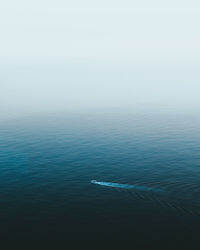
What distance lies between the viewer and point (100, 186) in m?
92.7

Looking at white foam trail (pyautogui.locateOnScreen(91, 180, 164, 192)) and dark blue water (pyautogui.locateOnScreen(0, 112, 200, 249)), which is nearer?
dark blue water (pyautogui.locateOnScreen(0, 112, 200, 249))

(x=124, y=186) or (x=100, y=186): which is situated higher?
(x=100, y=186)

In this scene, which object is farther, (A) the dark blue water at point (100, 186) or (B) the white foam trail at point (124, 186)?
(B) the white foam trail at point (124, 186)

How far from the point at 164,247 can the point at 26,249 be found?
32062 mm

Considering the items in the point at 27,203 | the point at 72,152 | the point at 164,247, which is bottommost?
the point at 164,247

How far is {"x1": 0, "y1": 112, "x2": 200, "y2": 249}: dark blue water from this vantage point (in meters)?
69.7

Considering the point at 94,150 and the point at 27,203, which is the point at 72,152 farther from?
the point at 27,203

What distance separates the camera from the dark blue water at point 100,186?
69.7 metres

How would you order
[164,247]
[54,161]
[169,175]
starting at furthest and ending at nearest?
[54,161]
[169,175]
[164,247]

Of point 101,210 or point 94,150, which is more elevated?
point 94,150

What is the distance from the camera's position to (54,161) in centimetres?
11419

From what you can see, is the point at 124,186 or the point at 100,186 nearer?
the point at 124,186

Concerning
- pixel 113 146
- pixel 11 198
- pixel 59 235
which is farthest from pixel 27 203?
pixel 113 146

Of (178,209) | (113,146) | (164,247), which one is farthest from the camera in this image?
(113,146)
